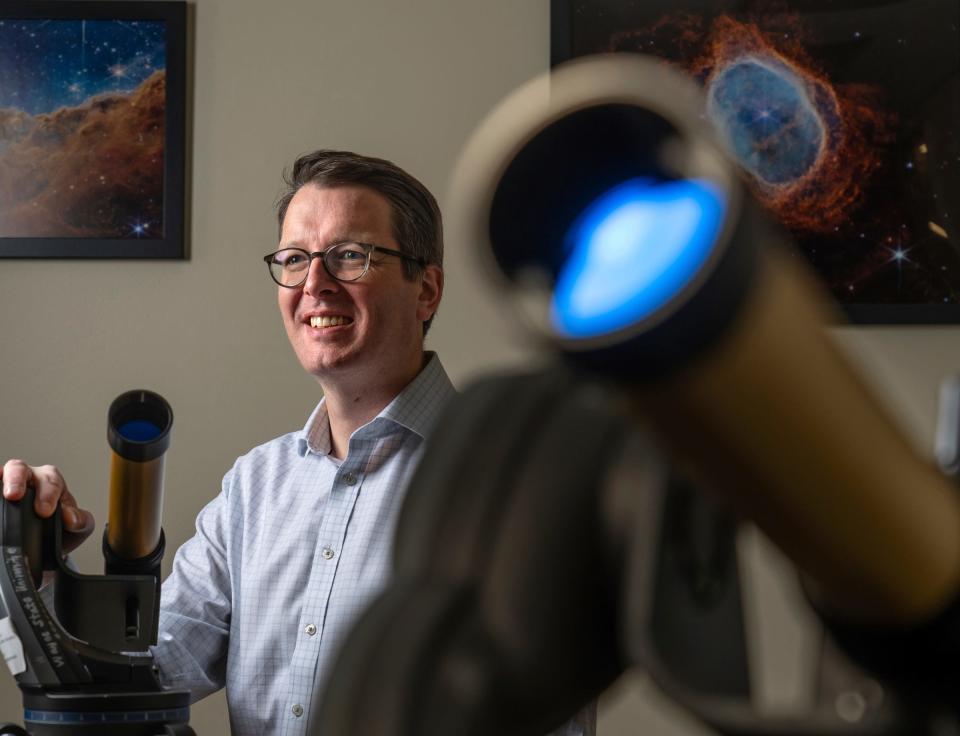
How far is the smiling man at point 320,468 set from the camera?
1.61 meters

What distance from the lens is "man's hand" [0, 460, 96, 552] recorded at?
1199mm

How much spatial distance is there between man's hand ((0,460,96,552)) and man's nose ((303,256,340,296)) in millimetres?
591

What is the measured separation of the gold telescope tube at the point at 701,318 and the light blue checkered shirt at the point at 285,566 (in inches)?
54.4

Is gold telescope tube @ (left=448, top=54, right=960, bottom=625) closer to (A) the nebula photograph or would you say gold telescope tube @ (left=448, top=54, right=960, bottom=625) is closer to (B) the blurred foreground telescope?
(B) the blurred foreground telescope

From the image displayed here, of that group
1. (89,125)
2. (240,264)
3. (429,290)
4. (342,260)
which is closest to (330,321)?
(342,260)

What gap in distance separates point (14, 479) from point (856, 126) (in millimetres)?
1856

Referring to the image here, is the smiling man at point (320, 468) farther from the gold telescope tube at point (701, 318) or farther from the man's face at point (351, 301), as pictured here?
the gold telescope tube at point (701, 318)

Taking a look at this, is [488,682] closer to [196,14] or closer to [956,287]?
[956,287]

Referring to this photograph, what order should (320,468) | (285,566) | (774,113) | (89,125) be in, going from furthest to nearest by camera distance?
1. (89,125)
2. (774,113)
3. (320,468)
4. (285,566)

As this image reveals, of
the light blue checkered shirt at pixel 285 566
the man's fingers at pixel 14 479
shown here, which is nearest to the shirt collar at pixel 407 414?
the light blue checkered shirt at pixel 285 566

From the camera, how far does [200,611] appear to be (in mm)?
1691

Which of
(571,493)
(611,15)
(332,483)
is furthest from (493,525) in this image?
(611,15)

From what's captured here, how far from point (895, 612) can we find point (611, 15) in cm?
236

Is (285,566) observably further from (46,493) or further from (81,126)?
(81,126)
